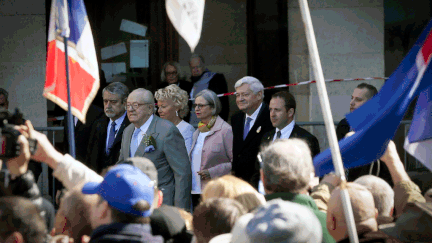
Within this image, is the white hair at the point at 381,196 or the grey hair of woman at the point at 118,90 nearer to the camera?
the white hair at the point at 381,196

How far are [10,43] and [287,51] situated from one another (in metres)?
4.22

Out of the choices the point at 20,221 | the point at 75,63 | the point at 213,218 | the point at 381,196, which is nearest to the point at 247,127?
the point at 75,63

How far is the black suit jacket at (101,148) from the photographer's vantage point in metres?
6.92

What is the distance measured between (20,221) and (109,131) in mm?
4200

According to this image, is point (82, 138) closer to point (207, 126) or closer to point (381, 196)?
point (207, 126)

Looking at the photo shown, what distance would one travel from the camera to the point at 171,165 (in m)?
6.13

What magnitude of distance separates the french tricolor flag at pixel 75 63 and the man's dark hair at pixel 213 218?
168cm

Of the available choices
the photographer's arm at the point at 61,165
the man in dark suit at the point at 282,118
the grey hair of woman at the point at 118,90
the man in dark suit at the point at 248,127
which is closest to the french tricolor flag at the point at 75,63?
the photographer's arm at the point at 61,165

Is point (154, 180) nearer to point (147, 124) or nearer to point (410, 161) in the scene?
point (147, 124)

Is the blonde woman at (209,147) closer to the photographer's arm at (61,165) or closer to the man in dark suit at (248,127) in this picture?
the man in dark suit at (248,127)

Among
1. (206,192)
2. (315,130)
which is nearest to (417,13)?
(315,130)

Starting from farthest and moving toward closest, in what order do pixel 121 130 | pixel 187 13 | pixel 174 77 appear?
1. pixel 174 77
2. pixel 121 130
3. pixel 187 13

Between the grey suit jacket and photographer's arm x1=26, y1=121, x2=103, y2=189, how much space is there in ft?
8.26

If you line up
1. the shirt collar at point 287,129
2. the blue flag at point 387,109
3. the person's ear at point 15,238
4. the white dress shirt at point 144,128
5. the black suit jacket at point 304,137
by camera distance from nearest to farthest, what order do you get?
the person's ear at point 15,238
the blue flag at point 387,109
the black suit jacket at point 304,137
the shirt collar at point 287,129
the white dress shirt at point 144,128
